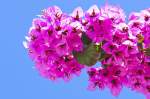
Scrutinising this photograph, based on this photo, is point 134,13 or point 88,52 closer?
point 88,52

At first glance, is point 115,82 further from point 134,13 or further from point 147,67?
point 134,13

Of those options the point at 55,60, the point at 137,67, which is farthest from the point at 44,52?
the point at 137,67

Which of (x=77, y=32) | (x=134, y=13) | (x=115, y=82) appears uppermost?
(x=134, y=13)

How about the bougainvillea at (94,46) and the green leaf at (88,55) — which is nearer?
the bougainvillea at (94,46)

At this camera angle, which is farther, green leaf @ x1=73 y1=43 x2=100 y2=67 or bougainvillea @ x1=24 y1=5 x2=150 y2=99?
green leaf @ x1=73 y1=43 x2=100 y2=67

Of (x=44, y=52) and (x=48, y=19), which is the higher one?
(x=48, y=19)
